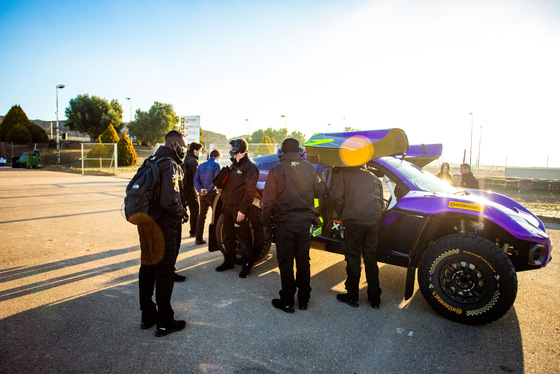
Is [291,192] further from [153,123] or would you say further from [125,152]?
[153,123]

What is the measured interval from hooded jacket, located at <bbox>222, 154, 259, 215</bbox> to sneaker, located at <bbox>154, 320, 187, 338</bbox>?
172cm

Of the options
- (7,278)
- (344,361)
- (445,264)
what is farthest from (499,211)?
(7,278)

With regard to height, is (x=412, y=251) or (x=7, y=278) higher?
(x=412, y=251)

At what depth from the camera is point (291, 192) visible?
3688 millimetres

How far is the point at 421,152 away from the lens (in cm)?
509

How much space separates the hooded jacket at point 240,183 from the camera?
4559 millimetres

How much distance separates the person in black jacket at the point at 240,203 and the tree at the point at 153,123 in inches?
1960

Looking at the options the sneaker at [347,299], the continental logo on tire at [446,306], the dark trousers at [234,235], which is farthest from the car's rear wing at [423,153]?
the dark trousers at [234,235]

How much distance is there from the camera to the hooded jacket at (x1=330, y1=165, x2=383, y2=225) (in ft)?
12.3

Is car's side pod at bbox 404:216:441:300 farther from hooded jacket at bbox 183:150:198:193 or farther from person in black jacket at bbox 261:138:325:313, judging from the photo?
hooded jacket at bbox 183:150:198:193

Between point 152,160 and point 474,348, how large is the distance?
3.49 metres

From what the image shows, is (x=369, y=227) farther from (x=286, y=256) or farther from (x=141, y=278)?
(x=141, y=278)

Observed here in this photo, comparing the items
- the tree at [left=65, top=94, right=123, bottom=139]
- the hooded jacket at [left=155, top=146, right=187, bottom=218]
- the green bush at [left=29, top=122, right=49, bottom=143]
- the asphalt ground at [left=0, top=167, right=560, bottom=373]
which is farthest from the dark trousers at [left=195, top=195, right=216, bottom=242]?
the tree at [left=65, top=94, right=123, bottom=139]

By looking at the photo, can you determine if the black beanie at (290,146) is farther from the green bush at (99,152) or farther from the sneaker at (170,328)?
→ the green bush at (99,152)
